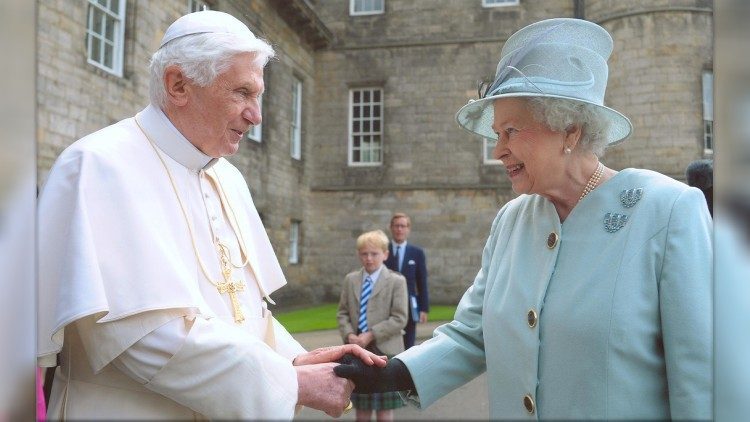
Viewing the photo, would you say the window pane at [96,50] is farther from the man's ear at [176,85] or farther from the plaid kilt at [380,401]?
the man's ear at [176,85]

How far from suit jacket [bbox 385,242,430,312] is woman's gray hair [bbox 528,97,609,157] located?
437cm

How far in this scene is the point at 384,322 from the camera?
195 inches

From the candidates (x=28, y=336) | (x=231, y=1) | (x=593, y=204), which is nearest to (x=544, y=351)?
(x=593, y=204)

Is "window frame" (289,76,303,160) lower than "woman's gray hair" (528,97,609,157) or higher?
higher

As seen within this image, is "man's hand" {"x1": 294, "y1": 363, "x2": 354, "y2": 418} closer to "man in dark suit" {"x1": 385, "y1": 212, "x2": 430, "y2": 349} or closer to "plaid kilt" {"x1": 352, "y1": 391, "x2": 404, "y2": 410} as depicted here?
"plaid kilt" {"x1": 352, "y1": 391, "x2": 404, "y2": 410}

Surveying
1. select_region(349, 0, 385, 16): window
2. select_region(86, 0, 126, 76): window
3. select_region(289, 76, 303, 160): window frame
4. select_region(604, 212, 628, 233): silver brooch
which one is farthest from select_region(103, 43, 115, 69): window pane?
select_region(604, 212, 628, 233): silver brooch

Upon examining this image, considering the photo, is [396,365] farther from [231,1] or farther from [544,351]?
[231,1]

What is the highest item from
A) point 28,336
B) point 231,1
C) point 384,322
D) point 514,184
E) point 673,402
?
point 231,1

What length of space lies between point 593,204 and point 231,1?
9495 mm

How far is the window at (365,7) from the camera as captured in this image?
9.26 metres

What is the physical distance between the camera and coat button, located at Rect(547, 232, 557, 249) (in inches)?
76.6

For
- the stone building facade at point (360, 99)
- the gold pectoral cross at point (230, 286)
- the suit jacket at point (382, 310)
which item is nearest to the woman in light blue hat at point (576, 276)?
the gold pectoral cross at point (230, 286)

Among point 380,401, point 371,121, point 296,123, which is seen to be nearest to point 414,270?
point 380,401

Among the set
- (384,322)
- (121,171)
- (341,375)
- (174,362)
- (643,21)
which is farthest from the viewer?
(643,21)
